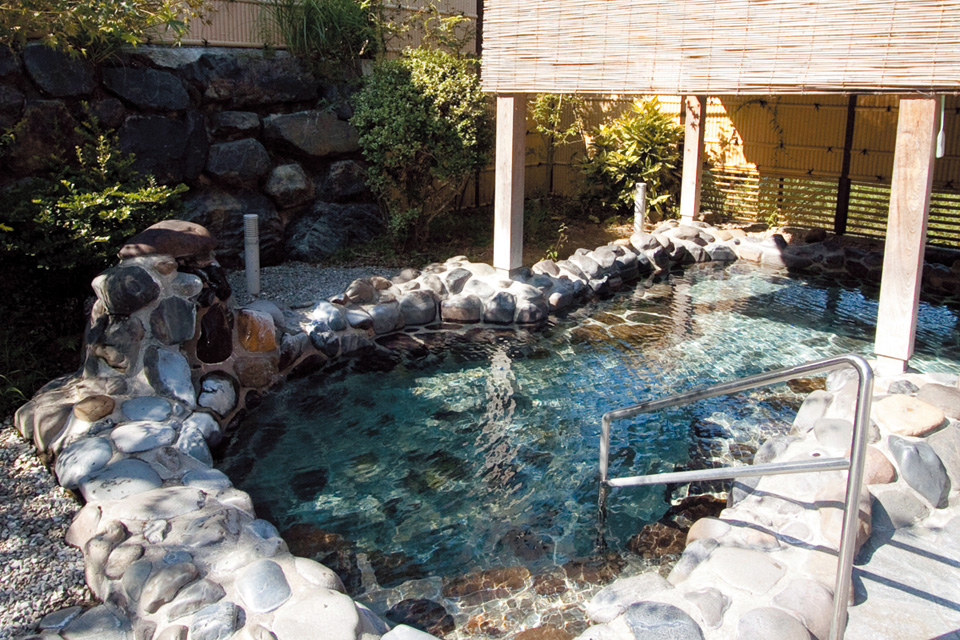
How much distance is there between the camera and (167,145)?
339 inches

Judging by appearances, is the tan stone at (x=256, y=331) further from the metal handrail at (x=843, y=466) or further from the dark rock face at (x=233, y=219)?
the metal handrail at (x=843, y=466)

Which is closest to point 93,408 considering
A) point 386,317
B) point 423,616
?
point 423,616

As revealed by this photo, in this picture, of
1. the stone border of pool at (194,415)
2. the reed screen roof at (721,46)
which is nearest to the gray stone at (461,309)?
the stone border of pool at (194,415)

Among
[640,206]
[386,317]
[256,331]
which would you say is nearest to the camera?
[256,331]

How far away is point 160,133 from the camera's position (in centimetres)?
854

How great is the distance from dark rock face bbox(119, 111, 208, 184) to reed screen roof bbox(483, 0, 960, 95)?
3.45 meters

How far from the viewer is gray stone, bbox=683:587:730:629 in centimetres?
329

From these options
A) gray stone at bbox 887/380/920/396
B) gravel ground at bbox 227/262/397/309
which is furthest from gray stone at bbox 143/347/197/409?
gray stone at bbox 887/380/920/396

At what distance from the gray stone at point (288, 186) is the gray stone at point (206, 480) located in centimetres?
550

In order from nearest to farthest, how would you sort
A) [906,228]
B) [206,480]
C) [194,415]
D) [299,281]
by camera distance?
[206,480], [194,415], [906,228], [299,281]

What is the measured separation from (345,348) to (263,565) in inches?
149

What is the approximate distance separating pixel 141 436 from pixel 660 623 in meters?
3.30

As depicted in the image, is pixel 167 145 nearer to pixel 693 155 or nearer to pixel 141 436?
pixel 141 436

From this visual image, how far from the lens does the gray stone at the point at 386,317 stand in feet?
25.0
